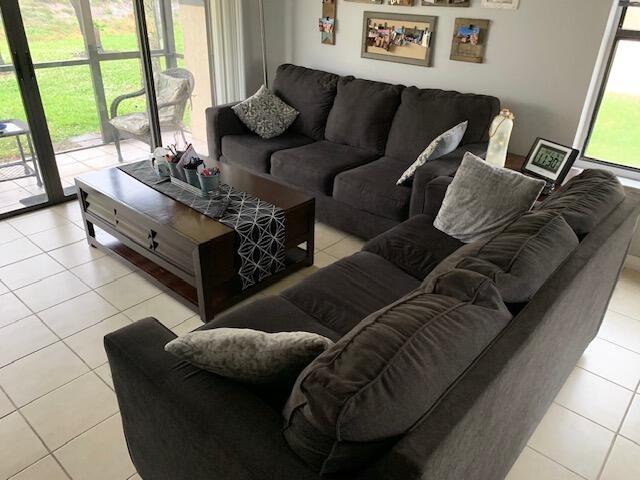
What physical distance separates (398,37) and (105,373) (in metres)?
2.96

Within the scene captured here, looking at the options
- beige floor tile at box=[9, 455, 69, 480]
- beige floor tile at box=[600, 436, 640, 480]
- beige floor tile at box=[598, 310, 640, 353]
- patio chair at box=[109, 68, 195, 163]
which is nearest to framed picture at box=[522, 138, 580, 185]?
beige floor tile at box=[598, 310, 640, 353]

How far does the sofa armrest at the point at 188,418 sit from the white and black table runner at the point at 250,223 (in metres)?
0.99

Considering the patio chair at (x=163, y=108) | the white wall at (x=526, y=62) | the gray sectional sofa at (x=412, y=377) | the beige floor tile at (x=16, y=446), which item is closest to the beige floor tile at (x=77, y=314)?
the beige floor tile at (x=16, y=446)

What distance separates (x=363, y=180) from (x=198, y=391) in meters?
2.11

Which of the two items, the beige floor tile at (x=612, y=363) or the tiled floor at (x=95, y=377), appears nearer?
the tiled floor at (x=95, y=377)

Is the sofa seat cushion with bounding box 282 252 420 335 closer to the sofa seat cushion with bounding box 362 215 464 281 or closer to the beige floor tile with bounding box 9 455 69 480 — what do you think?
the sofa seat cushion with bounding box 362 215 464 281

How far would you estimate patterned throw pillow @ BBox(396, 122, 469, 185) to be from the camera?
2914mm

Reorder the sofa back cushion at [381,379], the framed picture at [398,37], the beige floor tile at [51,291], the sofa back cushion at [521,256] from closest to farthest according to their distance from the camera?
the sofa back cushion at [381,379] < the sofa back cushion at [521,256] < the beige floor tile at [51,291] < the framed picture at [398,37]

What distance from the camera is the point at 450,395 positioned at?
1.01 meters

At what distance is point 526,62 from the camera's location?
3.14m

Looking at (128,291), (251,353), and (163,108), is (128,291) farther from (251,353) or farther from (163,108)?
(163,108)

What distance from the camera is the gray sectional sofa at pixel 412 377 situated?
3.06 feet

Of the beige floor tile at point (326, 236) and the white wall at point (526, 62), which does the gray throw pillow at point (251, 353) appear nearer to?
the beige floor tile at point (326, 236)

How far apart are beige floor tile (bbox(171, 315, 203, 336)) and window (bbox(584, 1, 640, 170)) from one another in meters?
2.69
